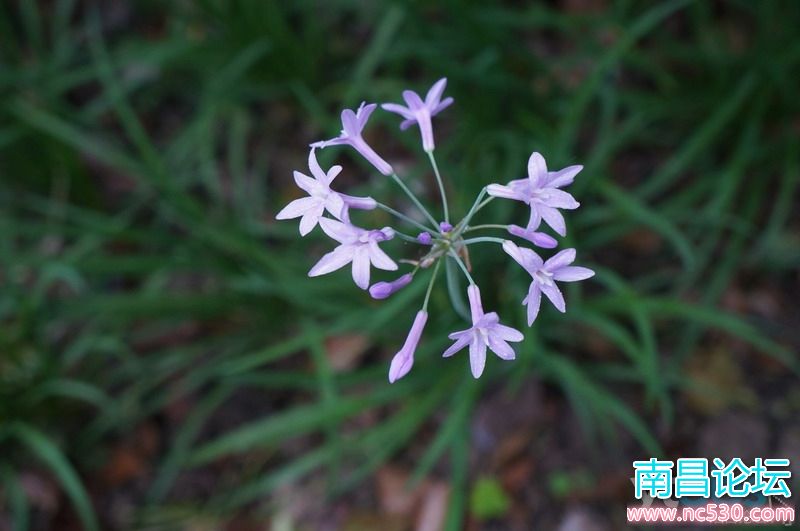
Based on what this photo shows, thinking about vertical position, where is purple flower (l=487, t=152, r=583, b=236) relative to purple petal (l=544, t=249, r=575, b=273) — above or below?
above

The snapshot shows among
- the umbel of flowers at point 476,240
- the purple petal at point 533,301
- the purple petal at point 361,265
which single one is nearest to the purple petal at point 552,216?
the umbel of flowers at point 476,240

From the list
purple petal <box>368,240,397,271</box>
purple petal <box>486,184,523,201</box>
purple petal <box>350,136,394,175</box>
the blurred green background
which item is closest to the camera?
purple petal <box>368,240,397,271</box>

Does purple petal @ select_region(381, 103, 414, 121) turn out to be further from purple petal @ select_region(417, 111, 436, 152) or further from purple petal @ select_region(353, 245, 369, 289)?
purple petal @ select_region(353, 245, 369, 289)

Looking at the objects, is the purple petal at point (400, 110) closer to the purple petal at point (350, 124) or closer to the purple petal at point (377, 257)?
the purple petal at point (350, 124)

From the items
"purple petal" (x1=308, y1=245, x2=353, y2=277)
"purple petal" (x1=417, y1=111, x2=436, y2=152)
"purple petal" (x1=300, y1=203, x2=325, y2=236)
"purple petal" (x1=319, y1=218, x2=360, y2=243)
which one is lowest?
"purple petal" (x1=308, y1=245, x2=353, y2=277)

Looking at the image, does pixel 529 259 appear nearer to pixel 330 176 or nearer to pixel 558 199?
pixel 558 199

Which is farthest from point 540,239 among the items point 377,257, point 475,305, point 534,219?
point 377,257

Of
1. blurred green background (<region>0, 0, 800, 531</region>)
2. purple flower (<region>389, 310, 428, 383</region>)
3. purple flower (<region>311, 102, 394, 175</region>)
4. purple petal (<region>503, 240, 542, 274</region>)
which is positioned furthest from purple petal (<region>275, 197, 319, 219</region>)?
blurred green background (<region>0, 0, 800, 531</region>)
